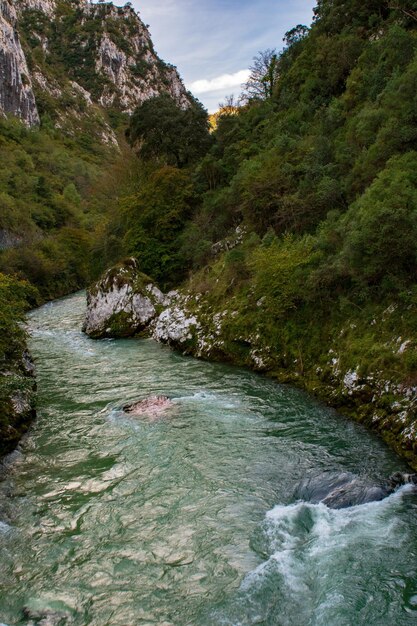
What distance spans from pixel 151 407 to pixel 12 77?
109 meters

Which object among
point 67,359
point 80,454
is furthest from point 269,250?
point 80,454

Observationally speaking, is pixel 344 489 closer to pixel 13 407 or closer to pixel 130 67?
pixel 13 407

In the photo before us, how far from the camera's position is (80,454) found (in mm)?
11695

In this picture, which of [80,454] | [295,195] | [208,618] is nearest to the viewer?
[208,618]

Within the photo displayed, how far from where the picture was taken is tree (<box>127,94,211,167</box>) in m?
38.7

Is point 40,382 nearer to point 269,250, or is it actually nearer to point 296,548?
point 269,250

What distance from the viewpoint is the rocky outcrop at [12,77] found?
97.6 metres

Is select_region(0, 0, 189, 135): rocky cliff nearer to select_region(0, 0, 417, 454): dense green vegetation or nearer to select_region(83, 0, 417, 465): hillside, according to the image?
select_region(0, 0, 417, 454): dense green vegetation

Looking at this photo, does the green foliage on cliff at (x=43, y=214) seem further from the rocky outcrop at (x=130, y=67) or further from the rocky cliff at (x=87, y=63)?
the rocky outcrop at (x=130, y=67)

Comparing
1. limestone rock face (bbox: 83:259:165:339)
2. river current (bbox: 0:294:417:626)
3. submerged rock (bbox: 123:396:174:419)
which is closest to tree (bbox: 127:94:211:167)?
limestone rock face (bbox: 83:259:165:339)

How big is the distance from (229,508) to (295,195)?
614 inches

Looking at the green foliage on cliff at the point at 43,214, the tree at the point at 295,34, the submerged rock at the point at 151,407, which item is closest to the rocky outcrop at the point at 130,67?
the green foliage on cliff at the point at 43,214

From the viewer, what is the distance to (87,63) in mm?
160375

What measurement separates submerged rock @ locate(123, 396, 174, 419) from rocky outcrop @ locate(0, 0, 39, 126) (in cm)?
10251
